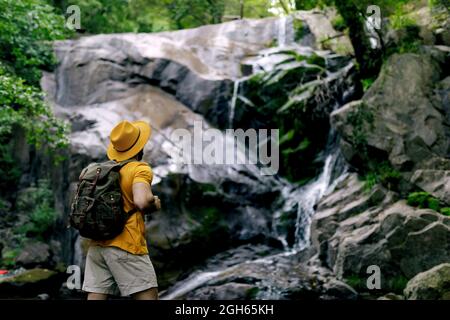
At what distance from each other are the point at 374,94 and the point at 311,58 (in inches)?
202

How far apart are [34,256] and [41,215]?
1171 mm

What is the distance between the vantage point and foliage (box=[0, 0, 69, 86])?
12539mm

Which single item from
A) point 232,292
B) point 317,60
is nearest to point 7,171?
point 232,292

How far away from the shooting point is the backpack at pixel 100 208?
4.12 metres

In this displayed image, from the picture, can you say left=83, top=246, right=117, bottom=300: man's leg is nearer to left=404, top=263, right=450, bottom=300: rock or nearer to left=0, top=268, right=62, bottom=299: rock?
left=404, top=263, right=450, bottom=300: rock

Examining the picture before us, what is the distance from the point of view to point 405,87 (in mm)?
11852

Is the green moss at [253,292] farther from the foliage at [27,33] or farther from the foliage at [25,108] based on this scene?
the foliage at [27,33]

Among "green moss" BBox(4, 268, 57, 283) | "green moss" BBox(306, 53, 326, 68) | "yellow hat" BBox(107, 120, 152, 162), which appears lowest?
"green moss" BBox(4, 268, 57, 283)

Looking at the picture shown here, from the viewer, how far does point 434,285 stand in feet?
23.1

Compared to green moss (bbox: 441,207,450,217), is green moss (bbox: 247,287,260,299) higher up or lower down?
lower down

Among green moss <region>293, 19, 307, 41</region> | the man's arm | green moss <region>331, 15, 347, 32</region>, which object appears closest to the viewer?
the man's arm

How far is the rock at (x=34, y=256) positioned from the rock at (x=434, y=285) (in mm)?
10580

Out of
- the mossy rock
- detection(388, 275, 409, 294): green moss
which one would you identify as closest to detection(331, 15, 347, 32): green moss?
detection(388, 275, 409, 294): green moss

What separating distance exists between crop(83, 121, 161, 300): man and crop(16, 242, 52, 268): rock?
1110 centimetres
